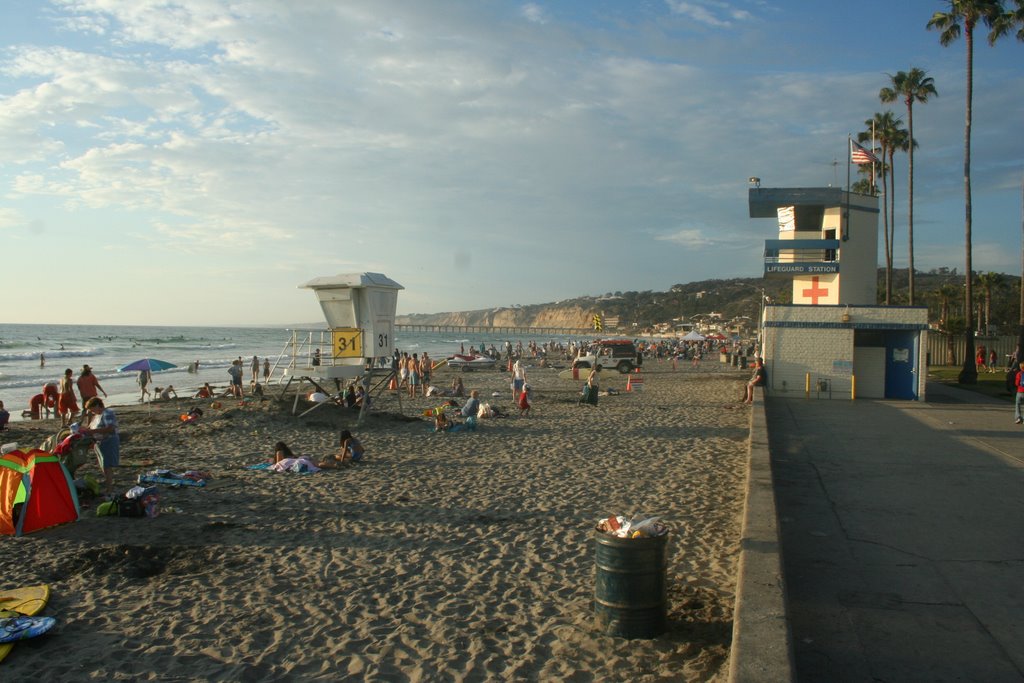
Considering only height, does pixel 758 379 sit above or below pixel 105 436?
above

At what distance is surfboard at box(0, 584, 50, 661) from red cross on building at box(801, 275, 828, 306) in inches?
901

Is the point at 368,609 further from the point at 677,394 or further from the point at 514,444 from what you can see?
the point at 677,394

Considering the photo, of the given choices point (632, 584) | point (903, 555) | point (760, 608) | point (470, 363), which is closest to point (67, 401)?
point (632, 584)

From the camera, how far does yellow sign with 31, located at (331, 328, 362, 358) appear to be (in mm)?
16703

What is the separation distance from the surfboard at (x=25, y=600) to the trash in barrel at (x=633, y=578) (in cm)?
433

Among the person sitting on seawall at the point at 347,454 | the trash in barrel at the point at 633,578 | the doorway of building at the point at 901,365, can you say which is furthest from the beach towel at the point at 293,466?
the doorway of building at the point at 901,365

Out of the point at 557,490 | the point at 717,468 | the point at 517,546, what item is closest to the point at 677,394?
the point at 717,468

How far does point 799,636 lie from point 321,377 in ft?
43.6

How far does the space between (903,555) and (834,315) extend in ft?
52.1

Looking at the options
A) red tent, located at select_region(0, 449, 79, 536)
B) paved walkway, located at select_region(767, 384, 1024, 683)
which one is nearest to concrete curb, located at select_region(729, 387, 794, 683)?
paved walkway, located at select_region(767, 384, 1024, 683)

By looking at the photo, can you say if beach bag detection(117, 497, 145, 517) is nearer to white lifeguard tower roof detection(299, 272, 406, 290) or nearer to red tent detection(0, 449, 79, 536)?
red tent detection(0, 449, 79, 536)

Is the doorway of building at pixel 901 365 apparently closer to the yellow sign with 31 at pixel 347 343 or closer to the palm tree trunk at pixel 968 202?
the palm tree trunk at pixel 968 202

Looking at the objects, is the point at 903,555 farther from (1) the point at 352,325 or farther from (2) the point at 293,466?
(1) the point at 352,325

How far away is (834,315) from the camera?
21.0 meters
